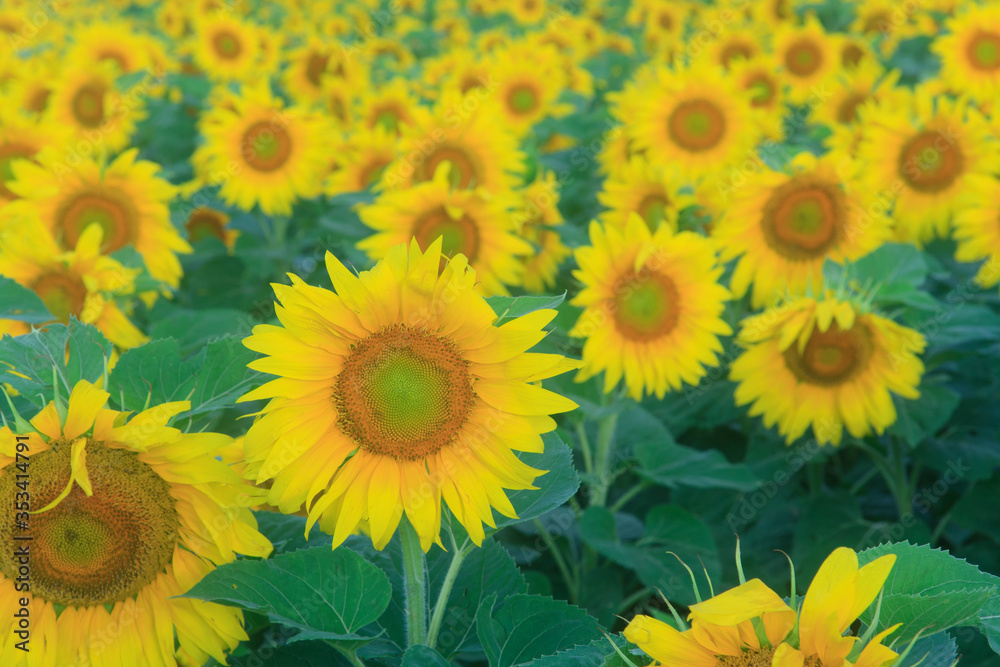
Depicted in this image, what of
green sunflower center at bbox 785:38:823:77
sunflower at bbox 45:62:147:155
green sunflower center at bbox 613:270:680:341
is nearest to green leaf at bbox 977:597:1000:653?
green sunflower center at bbox 613:270:680:341

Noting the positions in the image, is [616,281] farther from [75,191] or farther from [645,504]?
[75,191]

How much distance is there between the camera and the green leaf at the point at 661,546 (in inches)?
89.9

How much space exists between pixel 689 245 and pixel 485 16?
7.59 metres

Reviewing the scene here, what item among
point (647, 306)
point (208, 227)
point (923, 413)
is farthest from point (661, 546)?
point (208, 227)

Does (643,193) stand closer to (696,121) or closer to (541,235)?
(541,235)

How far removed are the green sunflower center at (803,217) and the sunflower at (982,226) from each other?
42 cm

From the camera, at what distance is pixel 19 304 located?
1715mm

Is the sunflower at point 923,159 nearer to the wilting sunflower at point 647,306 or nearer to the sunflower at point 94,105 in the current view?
the wilting sunflower at point 647,306

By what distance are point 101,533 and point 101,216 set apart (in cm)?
189

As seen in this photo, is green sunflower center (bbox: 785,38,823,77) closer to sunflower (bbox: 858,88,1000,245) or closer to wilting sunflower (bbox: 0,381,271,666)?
sunflower (bbox: 858,88,1000,245)

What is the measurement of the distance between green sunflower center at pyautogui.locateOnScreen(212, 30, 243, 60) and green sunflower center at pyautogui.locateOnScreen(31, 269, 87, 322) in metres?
4.13

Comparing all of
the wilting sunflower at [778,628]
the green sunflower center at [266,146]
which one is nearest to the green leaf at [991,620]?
the wilting sunflower at [778,628]

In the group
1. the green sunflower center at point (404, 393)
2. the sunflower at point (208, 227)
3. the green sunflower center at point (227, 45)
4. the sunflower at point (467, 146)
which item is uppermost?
the green sunflower center at point (227, 45)

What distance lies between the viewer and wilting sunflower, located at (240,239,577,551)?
1203 millimetres
